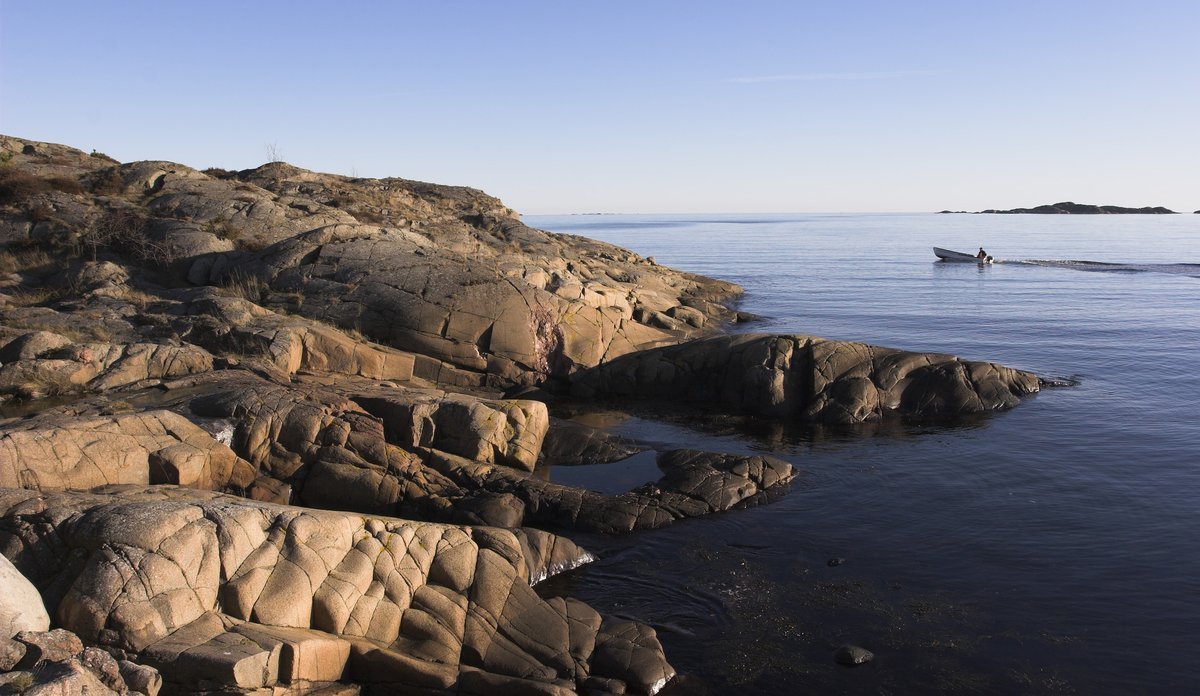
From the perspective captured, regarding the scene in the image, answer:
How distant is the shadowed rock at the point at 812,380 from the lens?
2792 centimetres

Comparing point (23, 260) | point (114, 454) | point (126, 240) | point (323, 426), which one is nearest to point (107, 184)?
point (23, 260)

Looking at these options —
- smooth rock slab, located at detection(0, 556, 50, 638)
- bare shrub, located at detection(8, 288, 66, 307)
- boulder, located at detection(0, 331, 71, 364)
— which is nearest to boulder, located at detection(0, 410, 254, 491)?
smooth rock slab, located at detection(0, 556, 50, 638)

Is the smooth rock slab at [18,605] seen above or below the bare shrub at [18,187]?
below

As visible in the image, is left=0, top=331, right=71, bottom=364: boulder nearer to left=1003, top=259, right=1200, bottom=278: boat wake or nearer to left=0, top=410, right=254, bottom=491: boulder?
left=0, top=410, right=254, bottom=491: boulder

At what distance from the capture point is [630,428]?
2641cm

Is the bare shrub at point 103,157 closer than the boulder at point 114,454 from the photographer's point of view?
No

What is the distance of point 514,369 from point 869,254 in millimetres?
83944

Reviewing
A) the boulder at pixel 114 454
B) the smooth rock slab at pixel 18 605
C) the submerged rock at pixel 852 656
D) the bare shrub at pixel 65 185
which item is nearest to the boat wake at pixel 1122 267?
the submerged rock at pixel 852 656

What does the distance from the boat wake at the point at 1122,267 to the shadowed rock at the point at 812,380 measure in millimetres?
53811

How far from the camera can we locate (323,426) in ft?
63.7

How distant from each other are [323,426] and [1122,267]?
7868 centimetres

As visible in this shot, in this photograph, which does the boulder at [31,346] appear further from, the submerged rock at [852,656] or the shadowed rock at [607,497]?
the submerged rock at [852,656]

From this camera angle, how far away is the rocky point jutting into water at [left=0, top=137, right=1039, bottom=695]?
37.2ft

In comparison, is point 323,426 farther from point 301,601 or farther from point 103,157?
point 103,157
